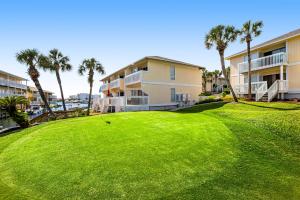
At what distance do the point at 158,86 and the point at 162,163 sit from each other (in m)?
20.0

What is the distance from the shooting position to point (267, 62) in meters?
22.8

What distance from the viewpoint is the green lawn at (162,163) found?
17.9ft

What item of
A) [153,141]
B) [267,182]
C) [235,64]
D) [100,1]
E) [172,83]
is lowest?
[267,182]

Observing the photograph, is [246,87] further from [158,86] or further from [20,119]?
[20,119]

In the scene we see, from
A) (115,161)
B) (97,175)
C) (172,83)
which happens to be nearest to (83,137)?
(115,161)

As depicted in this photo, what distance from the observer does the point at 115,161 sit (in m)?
7.24

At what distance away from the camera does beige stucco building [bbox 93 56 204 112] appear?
997 inches

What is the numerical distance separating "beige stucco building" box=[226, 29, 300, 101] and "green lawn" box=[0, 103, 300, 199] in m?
11.7

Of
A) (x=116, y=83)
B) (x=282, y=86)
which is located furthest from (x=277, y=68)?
(x=116, y=83)

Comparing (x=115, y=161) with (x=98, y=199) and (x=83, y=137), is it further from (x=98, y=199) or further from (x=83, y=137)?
(x=83, y=137)

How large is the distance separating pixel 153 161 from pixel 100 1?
11891mm

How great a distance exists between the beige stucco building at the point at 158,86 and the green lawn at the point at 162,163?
47.0 feet

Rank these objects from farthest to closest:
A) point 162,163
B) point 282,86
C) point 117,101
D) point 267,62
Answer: point 117,101 → point 267,62 → point 282,86 → point 162,163

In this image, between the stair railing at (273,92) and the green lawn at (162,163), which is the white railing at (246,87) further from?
the green lawn at (162,163)
